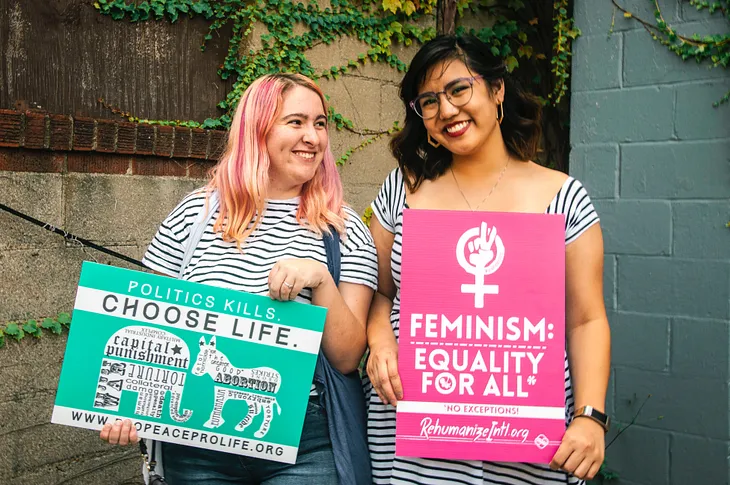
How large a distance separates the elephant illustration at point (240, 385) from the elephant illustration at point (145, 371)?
5 centimetres

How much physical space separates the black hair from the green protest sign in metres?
0.59

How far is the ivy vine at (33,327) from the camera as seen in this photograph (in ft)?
9.64

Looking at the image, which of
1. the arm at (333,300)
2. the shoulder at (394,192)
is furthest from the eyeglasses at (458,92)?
the arm at (333,300)

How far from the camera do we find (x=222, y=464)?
2041mm

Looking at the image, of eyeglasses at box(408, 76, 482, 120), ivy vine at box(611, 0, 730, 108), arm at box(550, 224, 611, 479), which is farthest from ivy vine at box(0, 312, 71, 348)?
ivy vine at box(611, 0, 730, 108)

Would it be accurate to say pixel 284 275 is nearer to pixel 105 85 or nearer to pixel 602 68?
pixel 105 85

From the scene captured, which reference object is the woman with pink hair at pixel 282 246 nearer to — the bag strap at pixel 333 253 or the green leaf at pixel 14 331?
the bag strap at pixel 333 253

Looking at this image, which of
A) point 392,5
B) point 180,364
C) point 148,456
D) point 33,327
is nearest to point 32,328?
point 33,327

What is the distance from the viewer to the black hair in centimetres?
211

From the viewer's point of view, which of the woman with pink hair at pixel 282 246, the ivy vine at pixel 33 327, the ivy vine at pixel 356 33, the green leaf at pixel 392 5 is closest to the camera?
the woman with pink hair at pixel 282 246

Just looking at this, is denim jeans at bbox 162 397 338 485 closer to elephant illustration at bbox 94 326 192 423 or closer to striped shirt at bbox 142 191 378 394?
elephant illustration at bbox 94 326 192 423

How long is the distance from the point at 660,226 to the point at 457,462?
1.85 m

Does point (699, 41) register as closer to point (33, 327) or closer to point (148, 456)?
point (148, 456)

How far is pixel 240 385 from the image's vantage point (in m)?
2.00
